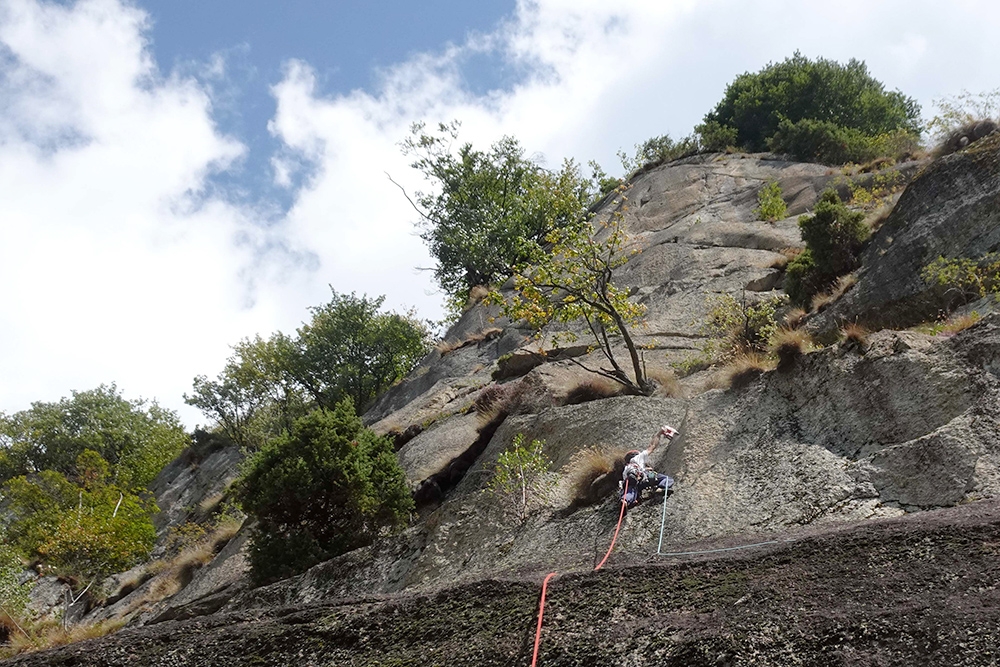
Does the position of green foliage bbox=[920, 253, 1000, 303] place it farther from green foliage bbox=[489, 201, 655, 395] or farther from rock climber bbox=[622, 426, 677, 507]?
rock climber bbox=[622, 426, 677, 507]

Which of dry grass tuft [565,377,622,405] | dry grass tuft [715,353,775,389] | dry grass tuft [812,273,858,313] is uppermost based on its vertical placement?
dry grass tuft [565,377,622,405]

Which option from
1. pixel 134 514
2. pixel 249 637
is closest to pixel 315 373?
pixel 134 514

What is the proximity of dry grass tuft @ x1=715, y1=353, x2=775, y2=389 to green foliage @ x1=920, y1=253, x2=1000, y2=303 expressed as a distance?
3035mm

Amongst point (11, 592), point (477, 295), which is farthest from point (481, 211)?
point (11, 592)

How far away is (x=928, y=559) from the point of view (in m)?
5.25

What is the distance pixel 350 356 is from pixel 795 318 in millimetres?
20309

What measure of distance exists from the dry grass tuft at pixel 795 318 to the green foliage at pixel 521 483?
6293 millimetres

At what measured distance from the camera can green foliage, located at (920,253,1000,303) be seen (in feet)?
39.5

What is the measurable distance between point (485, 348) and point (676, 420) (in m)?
14.2

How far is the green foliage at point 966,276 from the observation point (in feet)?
39.5

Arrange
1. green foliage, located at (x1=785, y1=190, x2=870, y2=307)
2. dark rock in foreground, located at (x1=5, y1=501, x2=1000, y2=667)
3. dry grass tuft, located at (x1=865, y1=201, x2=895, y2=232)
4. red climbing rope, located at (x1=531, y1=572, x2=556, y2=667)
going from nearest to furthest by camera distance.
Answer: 1. dark rock in foreground, located at (x1=5, y1=501, x2=1000, y2=667)
2. red climbing rope, located at (x1=531, y1=572, x2=556, y2=667)
3. green foliage, located at (x1=785, y1=190, x2=870, y2=307)
4. dry grass tuft, located at (x1=865, y1=201, x2=895, y2=232)

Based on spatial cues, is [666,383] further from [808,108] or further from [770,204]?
[808,108]

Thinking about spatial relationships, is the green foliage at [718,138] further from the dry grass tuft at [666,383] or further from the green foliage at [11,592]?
the green foliage at [11,592]

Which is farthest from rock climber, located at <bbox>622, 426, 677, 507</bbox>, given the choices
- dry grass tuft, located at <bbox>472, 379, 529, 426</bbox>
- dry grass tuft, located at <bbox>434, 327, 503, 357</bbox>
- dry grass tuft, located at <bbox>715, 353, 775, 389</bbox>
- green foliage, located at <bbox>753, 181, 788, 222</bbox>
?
green foliage, located at <bbox>753, 181, 788, 222</bbox>
